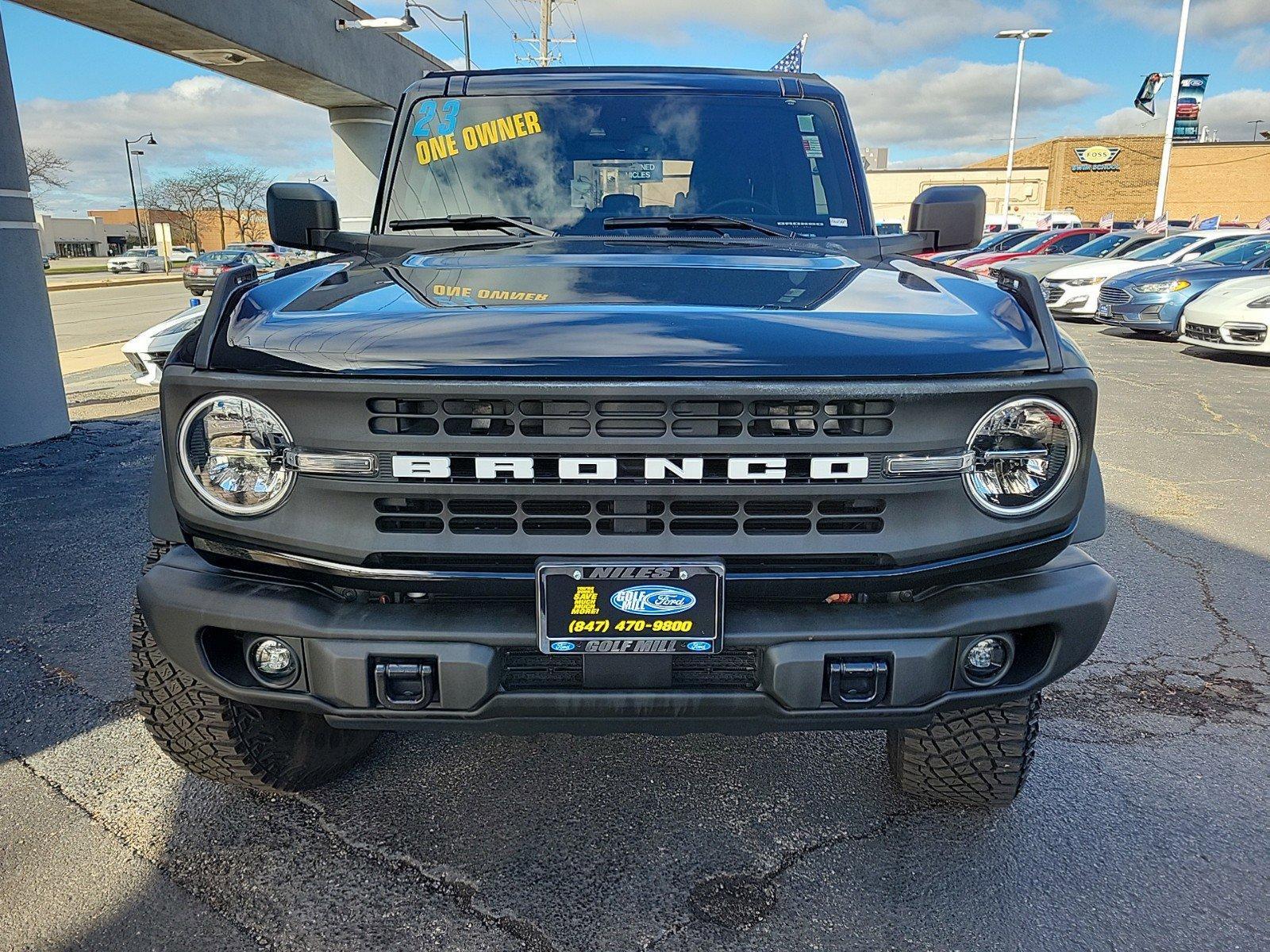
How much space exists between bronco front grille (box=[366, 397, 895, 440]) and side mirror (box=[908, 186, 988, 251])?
5.36 feet

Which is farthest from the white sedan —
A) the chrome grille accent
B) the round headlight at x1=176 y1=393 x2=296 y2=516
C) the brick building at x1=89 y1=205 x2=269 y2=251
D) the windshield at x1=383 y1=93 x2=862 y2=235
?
the brick building at x1=89 y1=205 x2=269 y2=251

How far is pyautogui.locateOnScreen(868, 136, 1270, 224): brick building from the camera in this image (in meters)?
53.8

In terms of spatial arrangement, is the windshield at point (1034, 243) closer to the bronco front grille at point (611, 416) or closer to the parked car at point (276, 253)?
the parked car at point (276, 253)

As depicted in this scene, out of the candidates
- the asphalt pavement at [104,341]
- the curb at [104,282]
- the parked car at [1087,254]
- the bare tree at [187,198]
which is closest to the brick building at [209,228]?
the bare tree at [187,198]

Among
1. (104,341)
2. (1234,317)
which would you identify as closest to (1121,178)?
(1234,317)

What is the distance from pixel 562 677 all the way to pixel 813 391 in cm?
73

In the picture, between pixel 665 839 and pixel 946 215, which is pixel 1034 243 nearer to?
pixel 946 215

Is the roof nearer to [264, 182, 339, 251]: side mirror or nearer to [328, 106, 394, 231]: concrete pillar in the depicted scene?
[264, 182, 339, 251]: side mirror

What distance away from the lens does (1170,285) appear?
12.1 metres

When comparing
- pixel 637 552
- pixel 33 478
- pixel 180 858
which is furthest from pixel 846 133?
pixel 33 478

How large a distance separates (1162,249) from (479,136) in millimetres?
15290

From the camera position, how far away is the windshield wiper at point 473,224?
283 cm

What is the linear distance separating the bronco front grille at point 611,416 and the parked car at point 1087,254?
1533 cm

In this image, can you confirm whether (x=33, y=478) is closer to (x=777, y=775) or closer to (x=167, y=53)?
(x=777, y=775)
